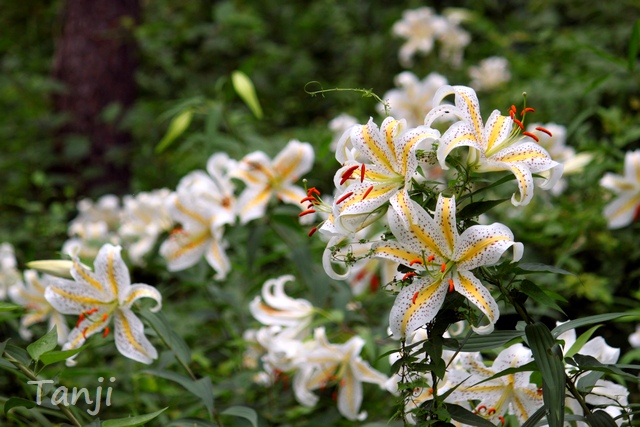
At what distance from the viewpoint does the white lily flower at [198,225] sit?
174 cm

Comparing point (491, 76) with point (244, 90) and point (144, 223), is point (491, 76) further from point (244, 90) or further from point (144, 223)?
point (144, 223)

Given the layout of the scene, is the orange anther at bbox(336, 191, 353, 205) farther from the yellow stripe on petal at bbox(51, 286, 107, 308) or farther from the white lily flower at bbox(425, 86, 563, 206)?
the yellow stripe on petal at bbox(51, 286, 107, 308)

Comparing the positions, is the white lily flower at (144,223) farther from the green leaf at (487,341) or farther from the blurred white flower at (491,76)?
the blurred white flower at (491,76)

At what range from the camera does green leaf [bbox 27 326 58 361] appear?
3.25 feet

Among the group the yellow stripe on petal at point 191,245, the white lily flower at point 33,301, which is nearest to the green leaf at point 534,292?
the yellow stripe on petal at point 191,245

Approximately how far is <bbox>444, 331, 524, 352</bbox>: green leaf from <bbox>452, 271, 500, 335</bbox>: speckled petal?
2 centimetres

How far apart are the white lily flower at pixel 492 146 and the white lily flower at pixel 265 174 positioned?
0.82 meters

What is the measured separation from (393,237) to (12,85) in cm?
367

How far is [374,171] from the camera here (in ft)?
3.08

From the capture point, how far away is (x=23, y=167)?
375cm

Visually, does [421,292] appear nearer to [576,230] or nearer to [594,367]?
[594,367]

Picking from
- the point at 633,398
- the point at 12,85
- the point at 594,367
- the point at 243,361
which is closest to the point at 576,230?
the point at 633,398

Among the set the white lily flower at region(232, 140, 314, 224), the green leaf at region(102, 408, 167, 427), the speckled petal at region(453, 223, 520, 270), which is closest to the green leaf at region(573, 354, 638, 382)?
the speckled petal at region(453, 223, 520, 270)

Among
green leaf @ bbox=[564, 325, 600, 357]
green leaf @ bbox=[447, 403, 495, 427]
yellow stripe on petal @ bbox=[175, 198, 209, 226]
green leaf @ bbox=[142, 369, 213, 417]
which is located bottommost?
yellow stripe on petal @ bbox=[175, 198, 209, 226]
